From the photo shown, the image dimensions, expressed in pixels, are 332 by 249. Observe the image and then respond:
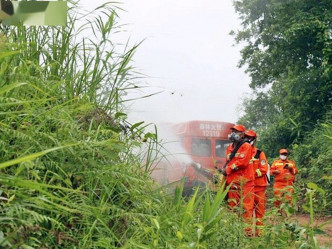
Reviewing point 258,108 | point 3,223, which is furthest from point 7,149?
point 258,108

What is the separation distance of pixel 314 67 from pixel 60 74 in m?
16.7

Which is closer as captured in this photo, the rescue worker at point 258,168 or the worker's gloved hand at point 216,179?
the worker's gloved hand at point 216,179

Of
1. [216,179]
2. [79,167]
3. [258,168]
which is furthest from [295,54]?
[79,167]

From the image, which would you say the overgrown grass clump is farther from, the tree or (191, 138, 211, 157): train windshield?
the tree

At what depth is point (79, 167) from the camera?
102 inches

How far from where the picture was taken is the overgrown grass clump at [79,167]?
2.09 m

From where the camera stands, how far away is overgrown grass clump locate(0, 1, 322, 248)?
6.85 feet

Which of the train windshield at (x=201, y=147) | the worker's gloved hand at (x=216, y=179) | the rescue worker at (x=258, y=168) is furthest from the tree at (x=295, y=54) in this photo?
the worker's gloved hand at (x=216, y=179)

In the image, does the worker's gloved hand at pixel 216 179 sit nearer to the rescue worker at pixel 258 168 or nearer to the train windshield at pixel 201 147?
the rescue worker at pixel 258 168

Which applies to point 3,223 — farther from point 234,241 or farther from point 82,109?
point 234,241

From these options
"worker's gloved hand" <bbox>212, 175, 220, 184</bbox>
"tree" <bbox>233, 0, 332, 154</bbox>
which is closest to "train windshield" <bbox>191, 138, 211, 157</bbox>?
"tree" <bbox>233, 0, 332, 154</bbox>

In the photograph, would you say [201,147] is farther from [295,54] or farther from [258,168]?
[295,54]

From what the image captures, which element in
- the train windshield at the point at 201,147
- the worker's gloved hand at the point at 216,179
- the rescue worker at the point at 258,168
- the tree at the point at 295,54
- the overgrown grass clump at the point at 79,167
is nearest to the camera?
the overgrown grass clump at the point at 79,167

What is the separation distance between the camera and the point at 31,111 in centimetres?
235
